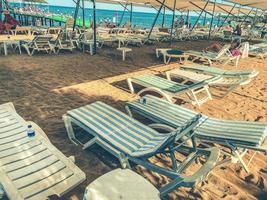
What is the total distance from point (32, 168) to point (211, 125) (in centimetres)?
269

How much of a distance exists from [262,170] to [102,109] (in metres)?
2.74

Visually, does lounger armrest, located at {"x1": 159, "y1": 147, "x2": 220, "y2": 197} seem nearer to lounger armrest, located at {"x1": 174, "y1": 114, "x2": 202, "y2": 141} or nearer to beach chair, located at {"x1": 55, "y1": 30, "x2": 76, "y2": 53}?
lounger armrest, located at {"x1": 174, "y1": 114, "x2": 202, "y2": 141}

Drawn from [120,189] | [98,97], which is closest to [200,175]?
[120,189]

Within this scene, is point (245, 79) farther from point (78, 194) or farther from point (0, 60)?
point (0, 60)

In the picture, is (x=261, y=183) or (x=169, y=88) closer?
(x=261, y=183)

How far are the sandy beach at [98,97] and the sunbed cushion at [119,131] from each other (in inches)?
18.0

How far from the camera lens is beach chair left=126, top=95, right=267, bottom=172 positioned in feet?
10.6

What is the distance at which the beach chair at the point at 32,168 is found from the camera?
8.21 ft

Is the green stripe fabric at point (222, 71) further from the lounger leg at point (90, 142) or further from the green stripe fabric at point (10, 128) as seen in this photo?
the green stripe fabric at point (10, 128)

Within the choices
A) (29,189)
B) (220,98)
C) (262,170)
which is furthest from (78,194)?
(220,98)

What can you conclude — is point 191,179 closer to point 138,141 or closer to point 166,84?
point 138,141

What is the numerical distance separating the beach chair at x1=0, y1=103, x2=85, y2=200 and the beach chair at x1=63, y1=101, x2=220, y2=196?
0.63 m

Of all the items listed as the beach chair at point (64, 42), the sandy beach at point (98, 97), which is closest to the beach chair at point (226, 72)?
the sandy beach at point (98, 97)

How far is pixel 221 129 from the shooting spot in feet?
12.0
